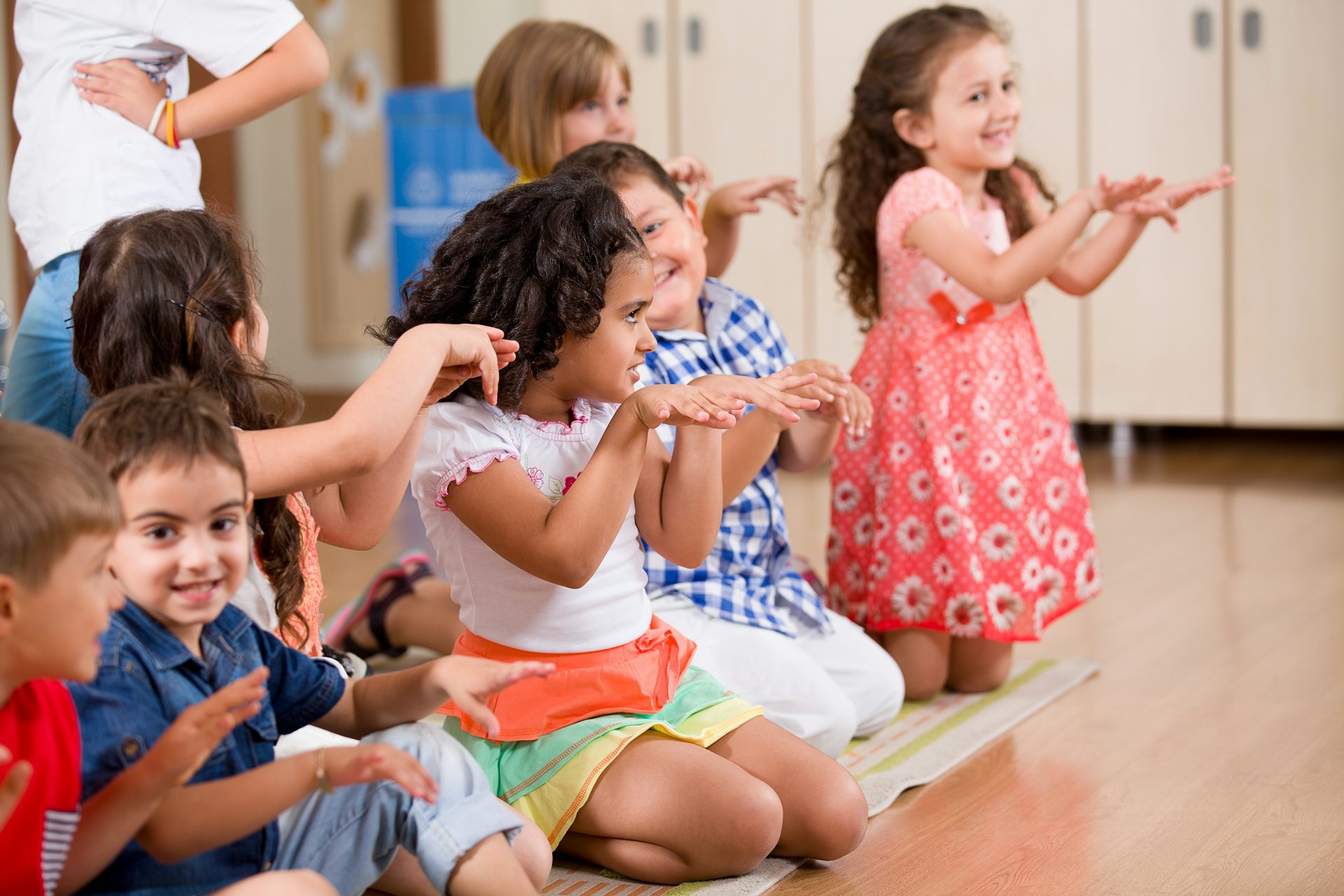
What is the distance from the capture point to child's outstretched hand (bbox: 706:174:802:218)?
195cm

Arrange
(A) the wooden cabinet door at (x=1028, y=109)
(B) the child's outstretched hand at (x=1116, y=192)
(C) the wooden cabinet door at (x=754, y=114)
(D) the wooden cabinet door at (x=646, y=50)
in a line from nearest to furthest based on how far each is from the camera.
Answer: (B) the child's outstretched hand at (x=1116, y=192) → (A) the wooden cabinet door at (x=1028, y=109) → (C) the wooden cabinet door at (x=754, y=114) → (D) the wooden cabinet door at (x=646, y=50)

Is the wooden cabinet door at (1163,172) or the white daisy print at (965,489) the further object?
the wooden cabinet door at (1163,172)

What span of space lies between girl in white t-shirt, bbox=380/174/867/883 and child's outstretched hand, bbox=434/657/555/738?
0.26 metres

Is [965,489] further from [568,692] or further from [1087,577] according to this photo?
[568,692]

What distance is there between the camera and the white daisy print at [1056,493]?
1970 mm

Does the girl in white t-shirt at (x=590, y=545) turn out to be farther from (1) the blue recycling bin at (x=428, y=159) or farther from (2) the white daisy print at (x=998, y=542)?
(1) the blue recycling bin at (x=428, y=159)

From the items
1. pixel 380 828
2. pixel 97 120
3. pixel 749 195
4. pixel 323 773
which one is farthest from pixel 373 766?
pixel 749 195

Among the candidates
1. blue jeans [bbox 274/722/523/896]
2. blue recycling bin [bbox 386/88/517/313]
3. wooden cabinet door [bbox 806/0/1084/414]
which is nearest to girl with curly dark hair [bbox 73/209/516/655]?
blue jeans [bbox 274/722/523/896]

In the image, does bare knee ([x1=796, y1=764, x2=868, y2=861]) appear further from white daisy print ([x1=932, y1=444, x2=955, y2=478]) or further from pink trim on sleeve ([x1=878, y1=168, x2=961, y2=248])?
pink trim on sleeve ([x1=878, y1=168, x2=961, y2=248])

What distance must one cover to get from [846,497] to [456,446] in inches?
33.8

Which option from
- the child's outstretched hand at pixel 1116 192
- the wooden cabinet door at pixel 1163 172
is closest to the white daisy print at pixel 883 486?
the child's outstretched hand at pixel 1116 192

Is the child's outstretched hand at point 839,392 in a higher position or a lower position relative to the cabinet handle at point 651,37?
lower

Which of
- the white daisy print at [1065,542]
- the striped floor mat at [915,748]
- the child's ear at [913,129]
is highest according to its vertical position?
the child's ear at [913,129]

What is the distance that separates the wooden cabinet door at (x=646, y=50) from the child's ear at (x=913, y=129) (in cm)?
201
